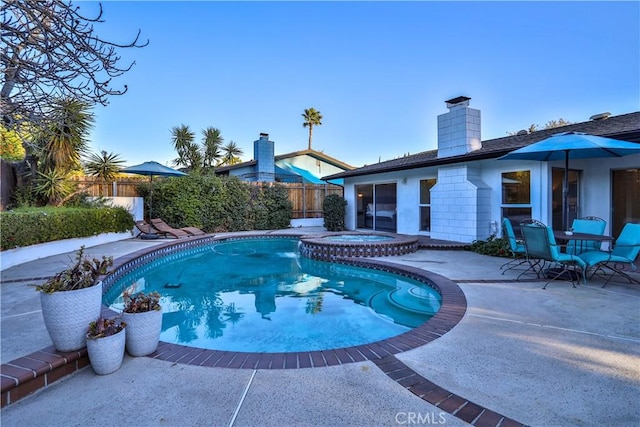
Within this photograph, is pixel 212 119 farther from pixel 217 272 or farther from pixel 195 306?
pixel 195 306

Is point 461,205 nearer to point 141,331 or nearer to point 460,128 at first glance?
point 460,128

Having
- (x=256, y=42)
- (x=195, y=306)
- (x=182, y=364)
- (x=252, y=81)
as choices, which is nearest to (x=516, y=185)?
(x=195, y=306)

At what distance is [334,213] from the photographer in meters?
16.3

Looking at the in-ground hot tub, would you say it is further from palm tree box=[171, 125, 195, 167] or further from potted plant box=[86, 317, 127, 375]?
palm tree box=[171, 125, 195, 167]

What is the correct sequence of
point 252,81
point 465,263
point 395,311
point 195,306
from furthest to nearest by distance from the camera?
1. point 252,81
2. point 465,263
3. point 195,306
4. point 395,311

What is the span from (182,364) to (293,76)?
15657 mm

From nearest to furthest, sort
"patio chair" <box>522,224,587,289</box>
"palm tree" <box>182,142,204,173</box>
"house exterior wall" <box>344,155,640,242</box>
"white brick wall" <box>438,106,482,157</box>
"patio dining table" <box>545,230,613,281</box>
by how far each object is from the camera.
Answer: "patio chair" <box>522,224,587,289</box> < "patio dining table" <box>545,230,613,281</box> < "house exterior wall" <box>344,155,640,242</box> < "white brick wall" <box>438,106,482,157</box> < "palm tree" <box>182,142,204,173</box>

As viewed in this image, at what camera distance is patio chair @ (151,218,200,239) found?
43.0 feet

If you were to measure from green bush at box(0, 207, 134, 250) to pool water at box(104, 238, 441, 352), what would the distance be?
2708 mm

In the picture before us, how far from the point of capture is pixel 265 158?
21.7 m

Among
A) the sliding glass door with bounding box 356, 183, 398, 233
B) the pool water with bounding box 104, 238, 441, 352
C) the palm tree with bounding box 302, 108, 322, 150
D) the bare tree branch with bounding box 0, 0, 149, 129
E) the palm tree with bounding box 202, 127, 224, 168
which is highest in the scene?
the palm tree with bounding box 302, 108, 322, 150

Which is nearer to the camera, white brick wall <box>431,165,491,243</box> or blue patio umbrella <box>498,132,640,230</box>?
blue patio umbrella <box>498,132,640,230</box>

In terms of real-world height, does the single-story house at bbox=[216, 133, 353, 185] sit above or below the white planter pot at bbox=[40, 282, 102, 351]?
above

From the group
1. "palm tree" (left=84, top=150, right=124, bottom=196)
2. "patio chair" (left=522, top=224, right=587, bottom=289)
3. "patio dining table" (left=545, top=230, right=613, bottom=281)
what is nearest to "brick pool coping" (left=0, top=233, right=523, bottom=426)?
"patio chair" (left=522, top=224, right=587, bottom=289)
